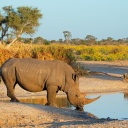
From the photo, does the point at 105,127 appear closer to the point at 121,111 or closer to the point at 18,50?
the point at 121,111

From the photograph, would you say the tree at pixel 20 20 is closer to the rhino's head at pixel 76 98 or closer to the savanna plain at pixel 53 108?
the savanna plain at pixel 53 108

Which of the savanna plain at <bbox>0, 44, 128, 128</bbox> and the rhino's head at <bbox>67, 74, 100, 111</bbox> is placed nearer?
the savanna plain at <bbox>0, 44, 128, 128</bbox>

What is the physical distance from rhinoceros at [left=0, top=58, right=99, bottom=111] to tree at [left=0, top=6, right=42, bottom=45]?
3342cm

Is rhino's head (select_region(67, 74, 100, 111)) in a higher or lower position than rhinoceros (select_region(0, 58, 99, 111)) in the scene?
lower

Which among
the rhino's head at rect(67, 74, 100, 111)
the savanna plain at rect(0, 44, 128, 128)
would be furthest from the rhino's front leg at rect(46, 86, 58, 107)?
the savanna plain at rect(0, 44, 128, 128)

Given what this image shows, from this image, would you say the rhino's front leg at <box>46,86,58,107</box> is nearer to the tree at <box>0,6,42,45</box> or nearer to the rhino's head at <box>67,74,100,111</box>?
the rhino's head at <box>67,74,100,111</box>

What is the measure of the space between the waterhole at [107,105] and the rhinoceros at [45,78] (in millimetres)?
773

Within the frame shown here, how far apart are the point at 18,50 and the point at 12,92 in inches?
513

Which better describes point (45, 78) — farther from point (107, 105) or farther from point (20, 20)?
point (20, 20)

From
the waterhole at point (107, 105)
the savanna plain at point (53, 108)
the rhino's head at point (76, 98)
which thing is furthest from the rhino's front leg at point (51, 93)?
the waterhole at point (107, 105)

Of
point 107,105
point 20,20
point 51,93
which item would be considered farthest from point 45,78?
point 20,20

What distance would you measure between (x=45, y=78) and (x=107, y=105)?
10.8 feet

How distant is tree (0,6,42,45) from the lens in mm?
50000

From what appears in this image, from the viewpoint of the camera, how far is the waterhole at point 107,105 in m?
16.1
